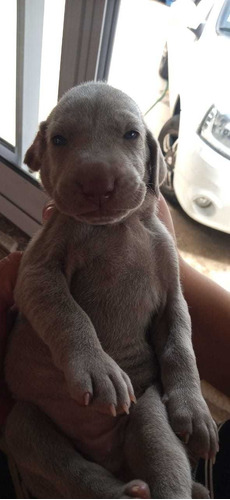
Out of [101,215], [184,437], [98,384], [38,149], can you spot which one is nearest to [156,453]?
[184,437]

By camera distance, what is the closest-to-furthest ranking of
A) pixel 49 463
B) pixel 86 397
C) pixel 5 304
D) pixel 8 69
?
pixel 86 397 < pixel 49 463 < pixel 5 304 < pixel 8 69

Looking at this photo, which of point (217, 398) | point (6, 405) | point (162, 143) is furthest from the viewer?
point (162, 143)

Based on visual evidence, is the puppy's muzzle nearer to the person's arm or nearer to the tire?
the person's arm

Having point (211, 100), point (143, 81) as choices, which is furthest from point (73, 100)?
point (143, 81)

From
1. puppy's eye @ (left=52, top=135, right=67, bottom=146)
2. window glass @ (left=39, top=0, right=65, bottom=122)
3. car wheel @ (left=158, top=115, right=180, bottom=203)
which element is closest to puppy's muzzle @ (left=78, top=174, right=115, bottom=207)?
puppy's eye @ (left=52, top=135, right=67, bottom=146)

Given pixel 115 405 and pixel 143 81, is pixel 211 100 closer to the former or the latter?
pixel 143 81

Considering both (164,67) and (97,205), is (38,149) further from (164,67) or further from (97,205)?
(164,67)

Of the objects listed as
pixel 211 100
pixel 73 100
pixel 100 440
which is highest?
pixel 73 100

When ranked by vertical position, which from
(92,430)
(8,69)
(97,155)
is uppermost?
(97,155)
